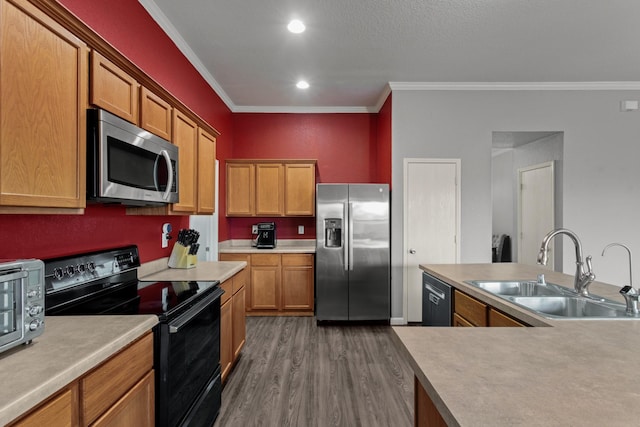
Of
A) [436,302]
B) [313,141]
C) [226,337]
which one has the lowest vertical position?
[226,337]

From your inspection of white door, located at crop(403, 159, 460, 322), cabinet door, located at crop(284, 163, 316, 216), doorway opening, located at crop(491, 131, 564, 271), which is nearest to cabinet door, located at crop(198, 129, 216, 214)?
cabinet door, located at crop(284, 163, 316, 216)

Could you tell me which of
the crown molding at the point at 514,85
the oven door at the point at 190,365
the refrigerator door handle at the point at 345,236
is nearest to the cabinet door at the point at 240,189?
the refrigerator door handle at the point at 345,236

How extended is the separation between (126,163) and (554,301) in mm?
2494

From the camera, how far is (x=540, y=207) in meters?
4.59

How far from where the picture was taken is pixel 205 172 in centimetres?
288

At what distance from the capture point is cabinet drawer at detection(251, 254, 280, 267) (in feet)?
14.2

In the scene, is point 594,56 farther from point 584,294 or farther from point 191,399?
point 191,399

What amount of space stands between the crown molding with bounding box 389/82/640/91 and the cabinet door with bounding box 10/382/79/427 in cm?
401

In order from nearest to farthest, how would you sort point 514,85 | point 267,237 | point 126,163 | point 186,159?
point 126,163, point 186,159, point 514,85, point 267,237

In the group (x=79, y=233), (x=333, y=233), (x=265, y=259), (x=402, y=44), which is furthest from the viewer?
Answer: (x=265, y=259)

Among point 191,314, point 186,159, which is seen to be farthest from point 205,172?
point 191,314

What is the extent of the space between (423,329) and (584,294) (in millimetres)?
1162

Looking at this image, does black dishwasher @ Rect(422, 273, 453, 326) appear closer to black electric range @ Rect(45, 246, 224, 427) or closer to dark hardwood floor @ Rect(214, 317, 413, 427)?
dark hardwood floor @ Rect(214, 317, 413, 427)

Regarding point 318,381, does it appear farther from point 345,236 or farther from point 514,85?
point 514,85
